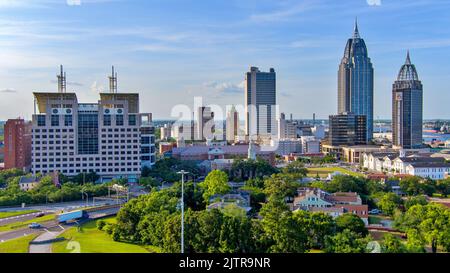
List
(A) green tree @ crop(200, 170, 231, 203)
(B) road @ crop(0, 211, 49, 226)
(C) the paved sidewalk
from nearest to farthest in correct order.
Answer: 1. (C) the paved sidewalk
2. (B) road @ crop(0, 211, 49, 226)
3. (A) green tree @ crop(200, 170, 231, 203)

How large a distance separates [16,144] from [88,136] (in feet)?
6.21

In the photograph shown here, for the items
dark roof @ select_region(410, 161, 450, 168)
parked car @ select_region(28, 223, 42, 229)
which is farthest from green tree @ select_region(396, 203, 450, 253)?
dark roof @ select_region(410, 161, 450, 168)

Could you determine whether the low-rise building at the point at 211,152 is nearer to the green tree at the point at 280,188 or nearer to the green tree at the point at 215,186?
the green tree at the point at 280,188

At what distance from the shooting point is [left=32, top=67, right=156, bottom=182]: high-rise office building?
10.9m

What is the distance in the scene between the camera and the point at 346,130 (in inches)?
812

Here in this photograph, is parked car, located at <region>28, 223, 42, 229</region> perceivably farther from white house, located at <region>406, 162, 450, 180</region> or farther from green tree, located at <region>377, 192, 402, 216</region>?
white house, located at <region>406, 162, 450, 180</region>

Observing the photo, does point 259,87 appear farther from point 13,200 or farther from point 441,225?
point 441,225

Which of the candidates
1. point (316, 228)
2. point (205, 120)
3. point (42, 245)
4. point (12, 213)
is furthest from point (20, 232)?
A: point (316, 228)

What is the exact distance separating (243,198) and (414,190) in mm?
4127

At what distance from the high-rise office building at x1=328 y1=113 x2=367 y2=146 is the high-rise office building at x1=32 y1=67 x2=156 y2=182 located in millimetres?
11605

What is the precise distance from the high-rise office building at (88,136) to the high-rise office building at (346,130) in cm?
1160

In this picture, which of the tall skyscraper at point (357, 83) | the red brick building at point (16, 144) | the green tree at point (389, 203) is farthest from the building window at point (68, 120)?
the tall skyscraper at point (357, 83)
